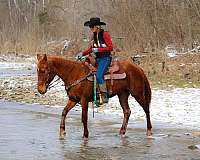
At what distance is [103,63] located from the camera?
10945 mm

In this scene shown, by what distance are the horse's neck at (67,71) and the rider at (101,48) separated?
0.37m

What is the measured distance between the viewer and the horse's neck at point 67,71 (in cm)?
1087

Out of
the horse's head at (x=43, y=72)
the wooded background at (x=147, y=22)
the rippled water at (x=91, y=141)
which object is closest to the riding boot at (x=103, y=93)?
the rippled water at (x=91, y=141)

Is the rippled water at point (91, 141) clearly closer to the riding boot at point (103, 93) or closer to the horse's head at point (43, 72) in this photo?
the riding boot at point (103, 93)

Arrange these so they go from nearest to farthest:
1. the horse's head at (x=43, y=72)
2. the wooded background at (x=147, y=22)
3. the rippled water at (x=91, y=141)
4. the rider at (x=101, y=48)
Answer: the rippled water at (x=91, y=141) → the horse's head at (x=43, y=72) → the rider at (x=101, y=48) → the wooded background at (x=147, y=22)

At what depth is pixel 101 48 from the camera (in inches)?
426

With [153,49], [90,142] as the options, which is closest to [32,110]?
[90,142]

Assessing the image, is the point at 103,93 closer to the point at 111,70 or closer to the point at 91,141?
the point at 111,70

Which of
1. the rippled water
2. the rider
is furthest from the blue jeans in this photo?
the rippled water

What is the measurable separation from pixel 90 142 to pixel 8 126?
2.73 metres

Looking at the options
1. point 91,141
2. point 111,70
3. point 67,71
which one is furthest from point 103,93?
point 91,141

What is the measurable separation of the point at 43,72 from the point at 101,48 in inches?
47.9

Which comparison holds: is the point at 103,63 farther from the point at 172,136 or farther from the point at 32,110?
the point at 32,110

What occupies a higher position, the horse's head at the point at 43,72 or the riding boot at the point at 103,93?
the horse's head at the point at 43,72
